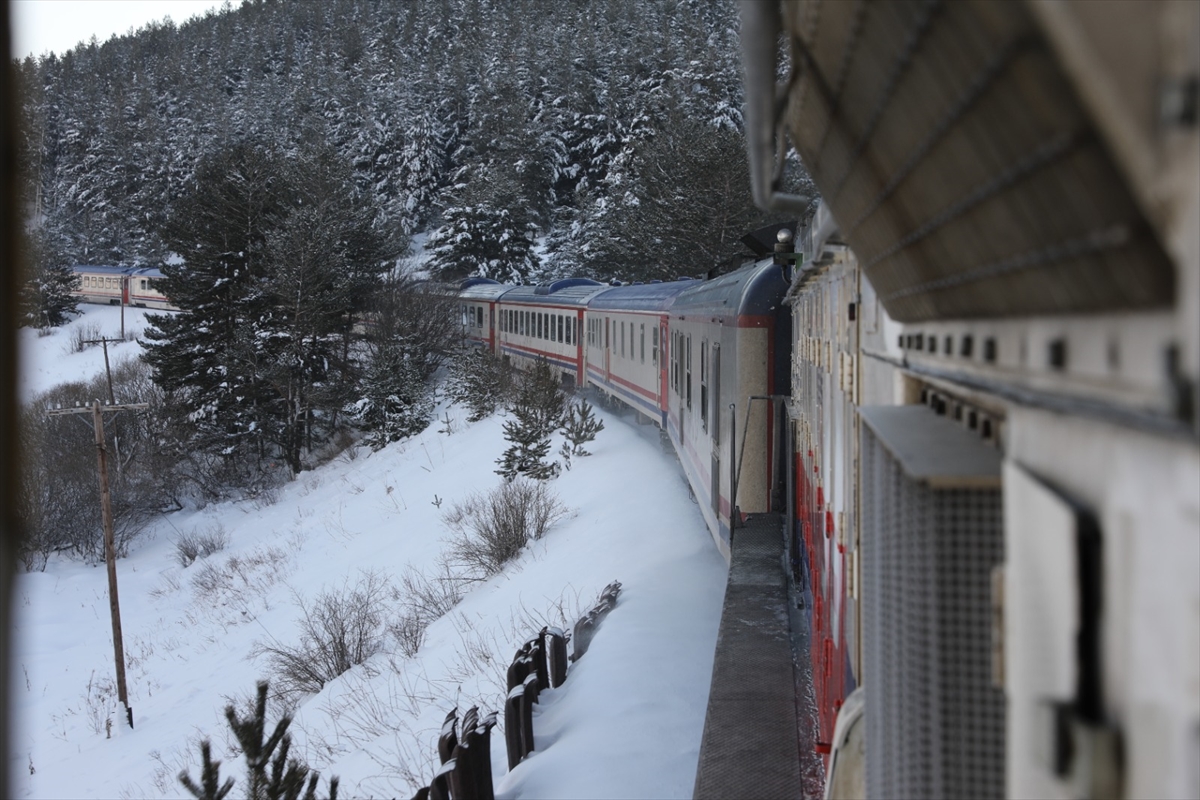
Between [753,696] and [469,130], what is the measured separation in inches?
2715

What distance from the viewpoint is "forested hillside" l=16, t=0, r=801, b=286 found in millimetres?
41469

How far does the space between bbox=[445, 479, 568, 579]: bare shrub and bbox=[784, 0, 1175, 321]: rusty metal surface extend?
12733 mm

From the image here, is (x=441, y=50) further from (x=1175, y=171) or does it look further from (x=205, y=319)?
(x=1175, y=171)

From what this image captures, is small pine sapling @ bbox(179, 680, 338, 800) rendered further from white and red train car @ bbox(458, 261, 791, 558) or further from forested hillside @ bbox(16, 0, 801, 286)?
forested hillside @ bbox(16, 0, 801, 286)

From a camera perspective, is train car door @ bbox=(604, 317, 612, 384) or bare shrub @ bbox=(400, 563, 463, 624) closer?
bare shrub @ bbox=(400, 563, 463, 624)

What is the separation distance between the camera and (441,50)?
79875 millimetres

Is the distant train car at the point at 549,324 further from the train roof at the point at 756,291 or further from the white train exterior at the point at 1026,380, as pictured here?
the white train exterior at the point at 1026,380

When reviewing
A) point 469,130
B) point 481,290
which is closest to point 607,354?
point 481,290

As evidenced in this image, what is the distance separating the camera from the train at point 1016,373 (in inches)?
35.4

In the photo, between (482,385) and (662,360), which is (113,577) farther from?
(482,385)

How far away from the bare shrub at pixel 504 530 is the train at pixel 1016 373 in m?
11.9

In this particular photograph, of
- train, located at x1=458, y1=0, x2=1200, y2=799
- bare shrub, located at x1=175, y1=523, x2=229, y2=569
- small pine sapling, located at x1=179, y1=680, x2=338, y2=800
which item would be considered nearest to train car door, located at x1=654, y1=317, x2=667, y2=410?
small pine sapling, located at x1=179, y1=680, x2=338, y2=800

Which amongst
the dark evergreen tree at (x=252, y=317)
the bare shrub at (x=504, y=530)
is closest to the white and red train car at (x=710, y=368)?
the bare shrub at (x=504, y=530)

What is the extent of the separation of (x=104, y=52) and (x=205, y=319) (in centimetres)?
8022
